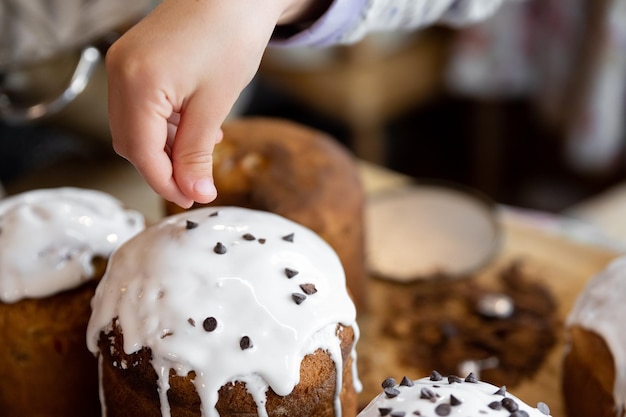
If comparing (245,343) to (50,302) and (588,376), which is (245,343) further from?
(588,376)

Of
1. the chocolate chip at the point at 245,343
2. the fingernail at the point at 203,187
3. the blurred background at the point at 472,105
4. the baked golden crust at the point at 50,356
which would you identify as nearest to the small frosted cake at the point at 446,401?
the chocolate chip at the point at 245,343

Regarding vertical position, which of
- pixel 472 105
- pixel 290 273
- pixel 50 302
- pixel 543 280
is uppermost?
pixel 290 273

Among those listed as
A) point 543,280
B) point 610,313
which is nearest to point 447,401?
point 610,313

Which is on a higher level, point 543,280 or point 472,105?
point 543,280

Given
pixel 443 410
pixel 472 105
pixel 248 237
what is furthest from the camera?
pixel 472 105

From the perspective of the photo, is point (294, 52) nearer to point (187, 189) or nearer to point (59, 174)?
point (59, 174)
